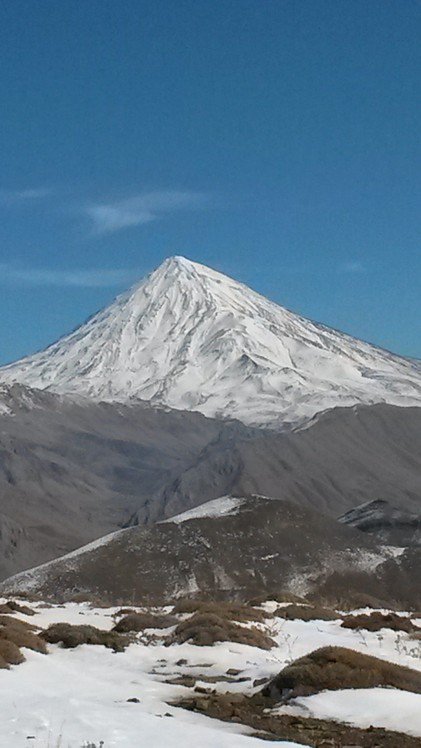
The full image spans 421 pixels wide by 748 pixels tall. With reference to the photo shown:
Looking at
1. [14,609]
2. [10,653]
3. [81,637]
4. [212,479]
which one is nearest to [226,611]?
[81,637]

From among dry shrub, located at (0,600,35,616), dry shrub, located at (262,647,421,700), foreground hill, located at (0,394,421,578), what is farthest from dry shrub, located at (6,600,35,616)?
foreground hill, located at (0,394,421,578)

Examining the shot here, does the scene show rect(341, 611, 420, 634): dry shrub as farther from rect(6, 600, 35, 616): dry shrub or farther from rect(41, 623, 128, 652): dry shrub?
rect(6, 600, 35, 616): dry shrub

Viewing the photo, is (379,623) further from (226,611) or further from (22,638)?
(22,638)

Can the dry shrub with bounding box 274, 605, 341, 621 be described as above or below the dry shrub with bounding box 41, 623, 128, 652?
above

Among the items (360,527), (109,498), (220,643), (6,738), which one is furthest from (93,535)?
(6,738)

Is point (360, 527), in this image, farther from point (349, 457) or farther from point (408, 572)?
point (349, 457)

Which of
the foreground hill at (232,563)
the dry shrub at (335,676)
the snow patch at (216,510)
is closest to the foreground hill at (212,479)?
the snow patch at (216,510)
